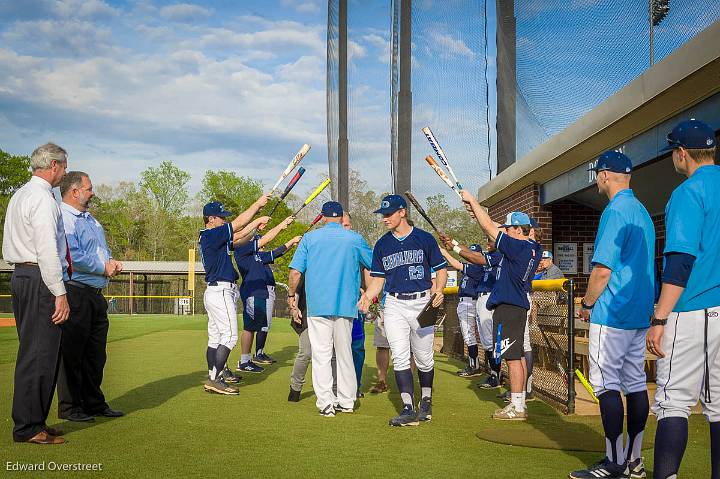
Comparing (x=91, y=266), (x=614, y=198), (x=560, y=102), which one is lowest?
(x=91, y=266)

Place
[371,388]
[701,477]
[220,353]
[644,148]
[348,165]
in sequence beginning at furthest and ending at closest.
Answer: [348,165] → [371,388] → [220,353] → [644,148] → [701,477]

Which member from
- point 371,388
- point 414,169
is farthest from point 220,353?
point 414,169

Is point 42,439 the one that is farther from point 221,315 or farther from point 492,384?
point 492,384

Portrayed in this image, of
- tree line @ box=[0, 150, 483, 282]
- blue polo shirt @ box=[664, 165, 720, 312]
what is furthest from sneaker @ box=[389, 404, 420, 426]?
tree line @ box=[0, 150, 483, 282]

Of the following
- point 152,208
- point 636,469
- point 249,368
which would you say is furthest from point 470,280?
point 152,208

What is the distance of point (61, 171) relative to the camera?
20.8ft

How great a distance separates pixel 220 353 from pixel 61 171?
3.59m

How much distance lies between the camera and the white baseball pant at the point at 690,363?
423 cm

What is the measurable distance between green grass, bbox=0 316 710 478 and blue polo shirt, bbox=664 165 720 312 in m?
1.60

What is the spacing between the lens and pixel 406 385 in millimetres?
7453

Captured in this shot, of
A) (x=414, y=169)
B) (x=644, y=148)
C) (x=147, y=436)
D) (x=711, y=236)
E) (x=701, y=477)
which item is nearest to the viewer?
(x=711, y=236)

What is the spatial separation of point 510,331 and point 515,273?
1.89ft

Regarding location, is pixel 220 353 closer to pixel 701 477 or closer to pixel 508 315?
pixel 508 315

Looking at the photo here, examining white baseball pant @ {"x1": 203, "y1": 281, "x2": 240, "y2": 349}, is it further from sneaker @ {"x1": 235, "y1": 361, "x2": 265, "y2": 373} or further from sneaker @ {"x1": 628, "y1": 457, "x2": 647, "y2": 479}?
sneaker @ {"x1": 628, "y1": 457, "x2": 647, "y2": 479}
